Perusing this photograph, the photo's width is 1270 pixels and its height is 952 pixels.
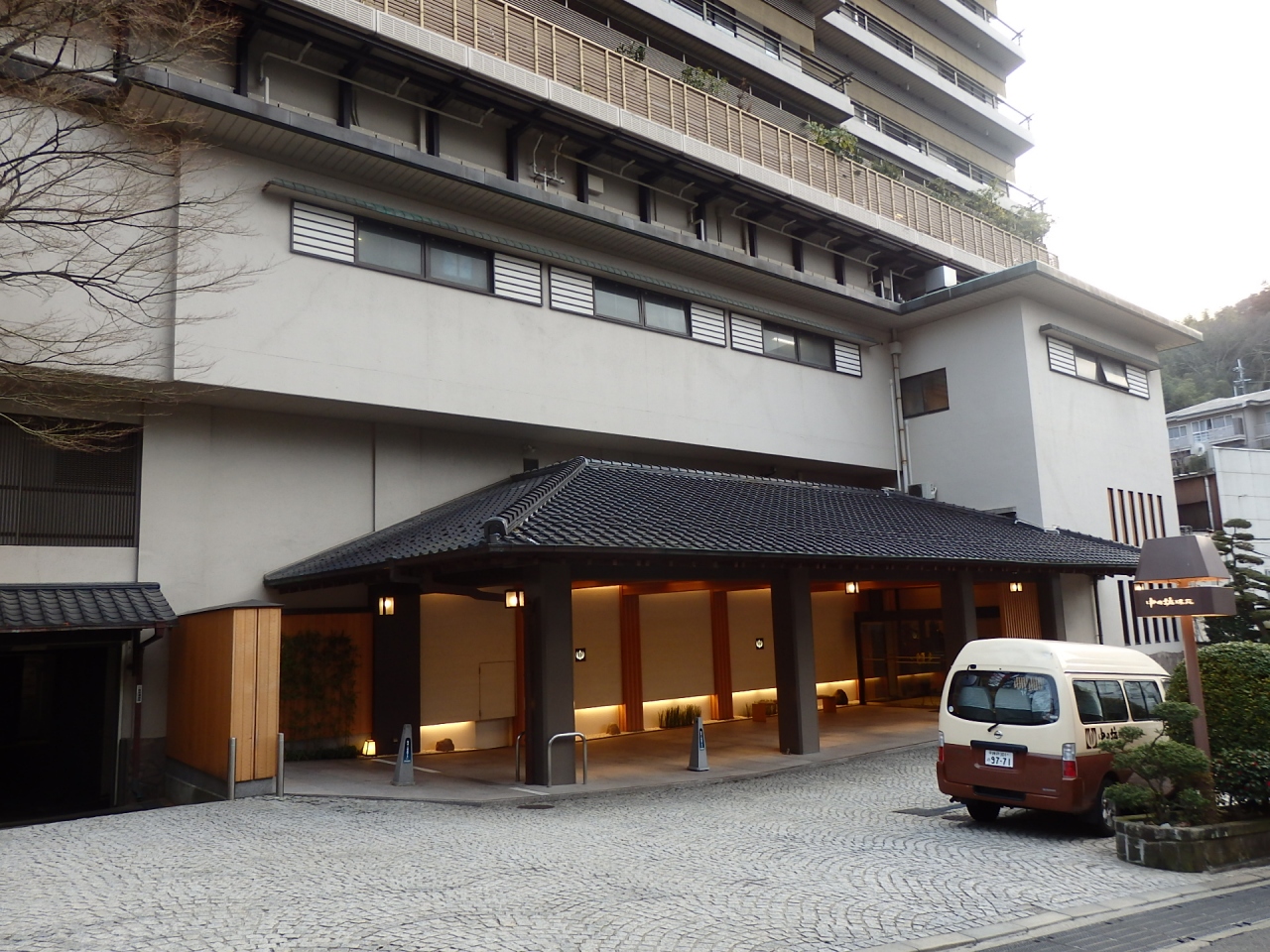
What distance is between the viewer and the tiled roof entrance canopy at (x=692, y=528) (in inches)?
487

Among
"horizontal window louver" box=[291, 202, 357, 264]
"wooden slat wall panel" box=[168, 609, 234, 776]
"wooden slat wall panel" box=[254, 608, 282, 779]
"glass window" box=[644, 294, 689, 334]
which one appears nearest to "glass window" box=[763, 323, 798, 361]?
"glass window" box=[644, 294, 689, 334]

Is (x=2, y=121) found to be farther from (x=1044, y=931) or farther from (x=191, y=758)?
(x=1044, y=931)

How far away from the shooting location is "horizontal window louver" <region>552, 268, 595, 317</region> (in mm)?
18172

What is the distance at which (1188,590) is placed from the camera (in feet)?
32.0

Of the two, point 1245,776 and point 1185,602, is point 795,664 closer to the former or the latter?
point 1185,602

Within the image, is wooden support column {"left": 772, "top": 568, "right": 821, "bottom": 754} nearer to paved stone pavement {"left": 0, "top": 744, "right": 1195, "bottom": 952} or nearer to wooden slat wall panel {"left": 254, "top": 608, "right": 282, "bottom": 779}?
paved stone pavement {"left": 0, "top": 744, "right": 1195, "bottom": 952}

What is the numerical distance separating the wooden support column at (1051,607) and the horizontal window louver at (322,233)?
16.2 meters

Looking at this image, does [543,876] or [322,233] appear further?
[322,233]

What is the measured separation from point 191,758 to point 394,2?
40.6 ft

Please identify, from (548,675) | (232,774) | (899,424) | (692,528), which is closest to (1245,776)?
(692,528)

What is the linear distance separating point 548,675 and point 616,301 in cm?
922

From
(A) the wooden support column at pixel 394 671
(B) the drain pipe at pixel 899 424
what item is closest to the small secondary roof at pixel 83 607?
(A) the wooden support column at pixel 394 671

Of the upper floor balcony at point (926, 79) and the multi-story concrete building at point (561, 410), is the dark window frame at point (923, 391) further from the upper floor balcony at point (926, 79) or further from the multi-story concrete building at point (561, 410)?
the upper floor balcony at point (926, 79)

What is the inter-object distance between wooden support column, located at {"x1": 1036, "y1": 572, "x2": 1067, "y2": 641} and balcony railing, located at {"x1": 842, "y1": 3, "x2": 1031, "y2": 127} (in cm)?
2007
